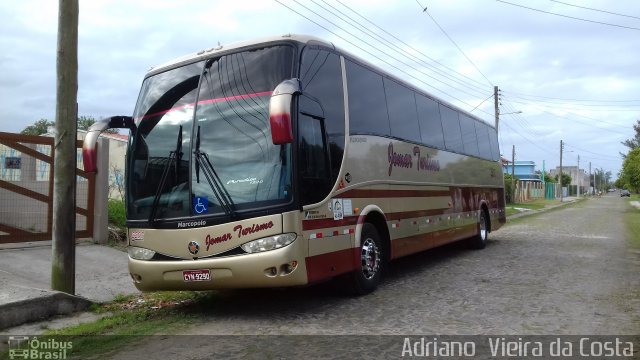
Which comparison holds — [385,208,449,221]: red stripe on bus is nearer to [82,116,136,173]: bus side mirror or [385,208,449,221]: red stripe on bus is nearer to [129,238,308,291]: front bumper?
[129,238,308,291]: front bumper

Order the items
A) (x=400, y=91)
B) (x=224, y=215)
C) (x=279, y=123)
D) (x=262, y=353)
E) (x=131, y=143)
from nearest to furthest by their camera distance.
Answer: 1. (x=262, y=353)
2. (x=279, y=123)
3. (x=224, y=215)
4. (x=131, y=143)
5. (x=400, y=91)

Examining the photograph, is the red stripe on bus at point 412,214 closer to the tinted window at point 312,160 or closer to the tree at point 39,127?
the tinted window at point 312,160

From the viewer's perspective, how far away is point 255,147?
6.17 metres

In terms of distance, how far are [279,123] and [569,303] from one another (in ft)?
15.2

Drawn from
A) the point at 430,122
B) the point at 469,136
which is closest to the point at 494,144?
the point at 469,136

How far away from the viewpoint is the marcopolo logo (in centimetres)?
507

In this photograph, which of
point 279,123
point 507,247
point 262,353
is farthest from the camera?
point 507,247

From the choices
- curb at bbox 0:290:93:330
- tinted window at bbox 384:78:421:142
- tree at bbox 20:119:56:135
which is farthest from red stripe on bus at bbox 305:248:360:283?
tree at bbox 20:119:56:135

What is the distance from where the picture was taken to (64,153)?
23.0 ft

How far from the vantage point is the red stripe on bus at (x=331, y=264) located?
627cm

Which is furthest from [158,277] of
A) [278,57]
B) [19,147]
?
[19,147]

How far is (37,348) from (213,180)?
8.18ft

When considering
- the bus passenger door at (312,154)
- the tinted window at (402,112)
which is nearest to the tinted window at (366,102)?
the tinted window at (402,112)

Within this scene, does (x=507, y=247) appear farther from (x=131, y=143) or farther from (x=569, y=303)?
(x=131, y=143)
